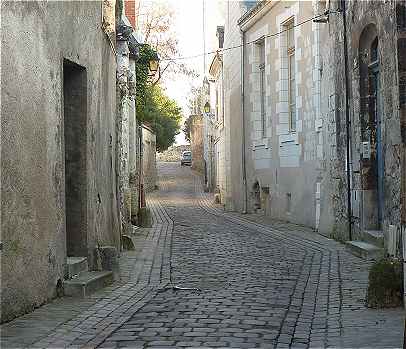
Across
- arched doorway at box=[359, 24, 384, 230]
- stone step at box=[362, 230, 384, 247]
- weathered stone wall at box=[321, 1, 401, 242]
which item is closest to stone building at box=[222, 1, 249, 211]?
weathered stone wall at box=[321, 1, 401, 242]

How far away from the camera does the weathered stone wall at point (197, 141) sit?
48.9m

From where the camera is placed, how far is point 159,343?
5.50m

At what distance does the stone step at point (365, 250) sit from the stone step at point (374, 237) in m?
0.08

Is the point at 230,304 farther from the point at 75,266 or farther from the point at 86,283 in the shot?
the point at 75,266

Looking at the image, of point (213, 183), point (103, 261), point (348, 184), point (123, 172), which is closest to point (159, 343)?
point (103, 261)

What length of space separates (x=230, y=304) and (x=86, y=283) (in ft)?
5.50

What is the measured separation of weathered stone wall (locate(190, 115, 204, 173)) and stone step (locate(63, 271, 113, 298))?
39592 mm

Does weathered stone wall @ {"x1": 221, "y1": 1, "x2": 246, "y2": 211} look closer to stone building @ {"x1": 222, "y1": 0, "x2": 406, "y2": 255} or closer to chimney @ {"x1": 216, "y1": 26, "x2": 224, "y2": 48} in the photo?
stone building @ {"x1": 222, "y1": 0, "x2": 406, "y2": 255}

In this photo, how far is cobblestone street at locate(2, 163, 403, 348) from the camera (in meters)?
5.64

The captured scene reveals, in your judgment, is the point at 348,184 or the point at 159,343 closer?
the point at 159,343

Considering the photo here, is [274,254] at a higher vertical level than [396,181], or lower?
lower

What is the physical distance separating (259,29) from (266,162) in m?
4.15

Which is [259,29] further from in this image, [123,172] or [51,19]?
[51,19]

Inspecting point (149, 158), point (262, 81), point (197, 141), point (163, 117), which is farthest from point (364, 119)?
point (197, 141)
